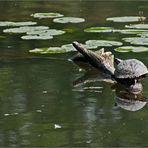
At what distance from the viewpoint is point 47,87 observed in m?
5.21

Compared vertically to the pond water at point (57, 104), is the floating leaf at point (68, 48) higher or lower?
higher

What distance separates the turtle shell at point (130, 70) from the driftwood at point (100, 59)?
23 cm

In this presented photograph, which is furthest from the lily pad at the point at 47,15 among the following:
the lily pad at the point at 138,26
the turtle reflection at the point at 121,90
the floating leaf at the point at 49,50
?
the turtle reflection at the point at 121,90

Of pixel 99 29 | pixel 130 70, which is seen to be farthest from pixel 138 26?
Result: pixel 130 70

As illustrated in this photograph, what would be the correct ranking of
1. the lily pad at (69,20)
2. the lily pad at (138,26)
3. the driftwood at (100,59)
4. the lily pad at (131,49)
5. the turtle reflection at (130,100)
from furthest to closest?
the lily pad at (69,20), the lily pad at (138,26), the lily pad at (131,49), the driftwood at (100,59), the turtle reflection at (130,100)

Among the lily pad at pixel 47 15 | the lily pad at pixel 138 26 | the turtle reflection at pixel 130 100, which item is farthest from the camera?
the lily pad at pixel 47 15

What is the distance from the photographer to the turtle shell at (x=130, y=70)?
5.35 meters

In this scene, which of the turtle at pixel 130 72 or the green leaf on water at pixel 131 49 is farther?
the green leaf on water at pixel 131 49

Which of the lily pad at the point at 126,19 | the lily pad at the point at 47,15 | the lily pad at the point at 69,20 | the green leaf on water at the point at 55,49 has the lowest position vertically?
the lily pad at the point at 47,15

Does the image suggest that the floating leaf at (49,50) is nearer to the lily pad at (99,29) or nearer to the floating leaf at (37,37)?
the floating leaf at (37,37)

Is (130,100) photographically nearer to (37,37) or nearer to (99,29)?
(37,37)

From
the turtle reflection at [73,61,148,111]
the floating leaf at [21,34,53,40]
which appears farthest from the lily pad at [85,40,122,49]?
the floating leaf at [21,34,53,40]

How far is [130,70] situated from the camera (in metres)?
5.39

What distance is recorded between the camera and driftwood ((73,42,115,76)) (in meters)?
5.74
